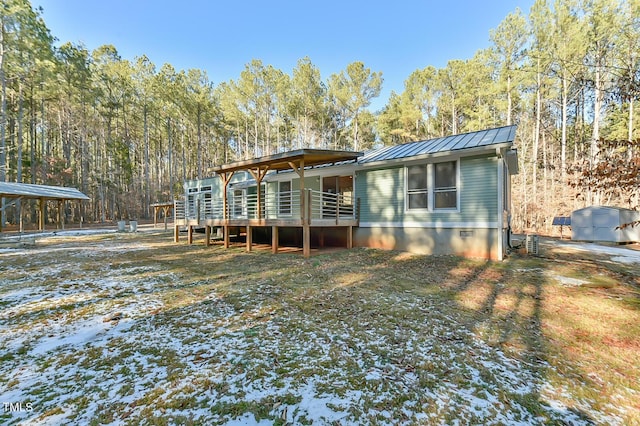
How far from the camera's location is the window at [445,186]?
27.6 feet

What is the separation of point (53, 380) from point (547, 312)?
19.3ft

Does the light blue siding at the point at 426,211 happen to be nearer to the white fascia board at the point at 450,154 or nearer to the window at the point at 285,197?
the white fascia board at the point at 450,154

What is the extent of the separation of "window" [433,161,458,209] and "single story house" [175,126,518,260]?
1.1 inches

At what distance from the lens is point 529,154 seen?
82.6 feet

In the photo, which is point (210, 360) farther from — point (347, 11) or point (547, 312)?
point (347, 11)

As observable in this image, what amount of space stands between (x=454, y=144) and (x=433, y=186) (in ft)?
4.91

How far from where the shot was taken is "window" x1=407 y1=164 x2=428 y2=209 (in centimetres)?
889

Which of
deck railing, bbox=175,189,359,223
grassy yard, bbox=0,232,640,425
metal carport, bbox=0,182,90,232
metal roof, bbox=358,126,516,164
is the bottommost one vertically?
grassy yard, bbox=0,232,640,425

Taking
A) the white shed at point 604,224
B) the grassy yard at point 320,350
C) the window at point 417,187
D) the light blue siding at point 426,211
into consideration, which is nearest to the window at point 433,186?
the window at point 417,187

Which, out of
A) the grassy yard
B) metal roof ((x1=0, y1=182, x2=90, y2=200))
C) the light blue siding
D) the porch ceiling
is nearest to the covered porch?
the porch ceiling

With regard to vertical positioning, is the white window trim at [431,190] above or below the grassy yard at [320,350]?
above

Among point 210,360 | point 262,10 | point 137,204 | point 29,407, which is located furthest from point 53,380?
point 137,204

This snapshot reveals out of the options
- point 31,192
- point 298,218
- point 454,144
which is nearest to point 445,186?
point 454,144

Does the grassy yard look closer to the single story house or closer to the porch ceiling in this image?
the single story house
